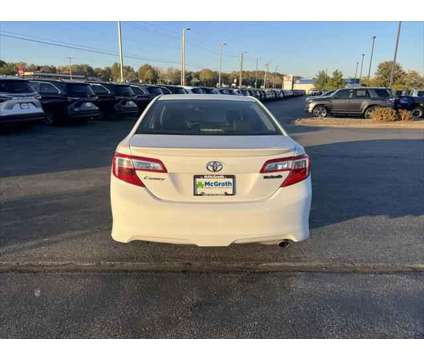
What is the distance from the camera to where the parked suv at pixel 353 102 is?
1827 cm

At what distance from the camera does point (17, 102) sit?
992cm

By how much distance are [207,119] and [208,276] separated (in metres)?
1.58

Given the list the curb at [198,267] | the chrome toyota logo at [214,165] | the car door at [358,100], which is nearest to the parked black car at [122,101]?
the car door at [358,100]

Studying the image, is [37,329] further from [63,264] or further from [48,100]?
[48,100]

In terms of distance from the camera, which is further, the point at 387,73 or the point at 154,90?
the point at 387,73

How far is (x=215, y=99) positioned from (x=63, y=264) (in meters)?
2.35

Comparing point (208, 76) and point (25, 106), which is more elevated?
point (208, 76)

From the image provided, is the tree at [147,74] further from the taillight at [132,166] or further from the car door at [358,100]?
the taillight at [132,166]

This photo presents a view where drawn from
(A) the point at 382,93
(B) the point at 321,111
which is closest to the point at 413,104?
(A) the point at 382,93

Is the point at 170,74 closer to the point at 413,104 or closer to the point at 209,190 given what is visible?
the point at 413,104

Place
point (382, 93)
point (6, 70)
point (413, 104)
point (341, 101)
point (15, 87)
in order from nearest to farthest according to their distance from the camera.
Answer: point (15, 87)
point (382, 93)
point (341, 101)
point (413, 104)
point (6, 70)

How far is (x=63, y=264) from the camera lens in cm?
309

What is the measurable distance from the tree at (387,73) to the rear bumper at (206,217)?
2023 inches

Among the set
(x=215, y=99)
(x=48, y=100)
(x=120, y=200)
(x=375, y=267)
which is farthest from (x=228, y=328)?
(x=48, y=100)
